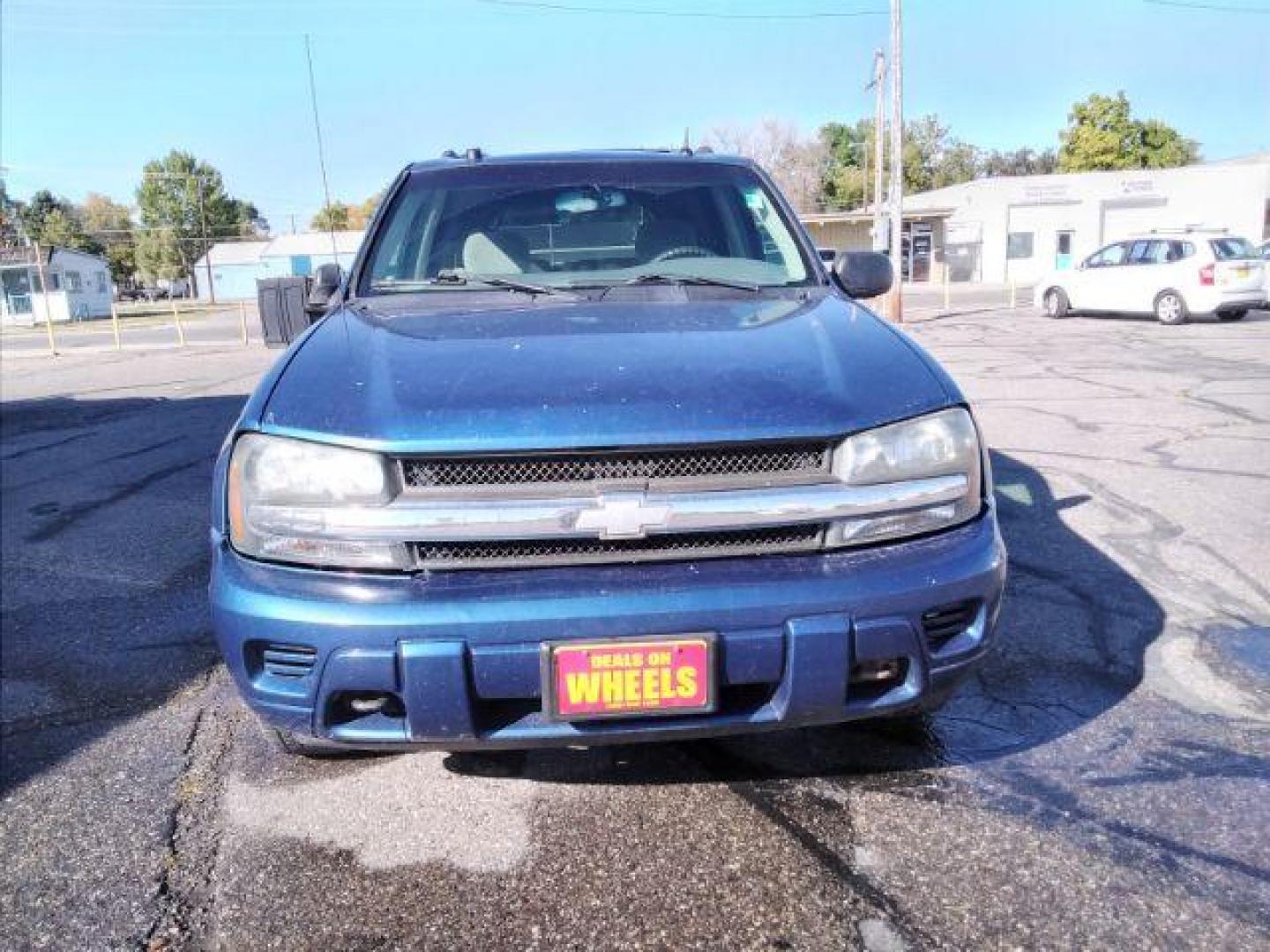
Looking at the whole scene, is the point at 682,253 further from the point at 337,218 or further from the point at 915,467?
the point at 337,218

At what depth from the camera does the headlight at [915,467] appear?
2191 millimetres

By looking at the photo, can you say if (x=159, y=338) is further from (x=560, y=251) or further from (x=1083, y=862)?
(x=1083, y=862)

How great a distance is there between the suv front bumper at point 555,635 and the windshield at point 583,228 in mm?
1439

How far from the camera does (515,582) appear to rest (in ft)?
6.84

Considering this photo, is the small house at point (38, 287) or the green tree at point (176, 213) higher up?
the green tree at point (176, 213)

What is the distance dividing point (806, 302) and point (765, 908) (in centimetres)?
174

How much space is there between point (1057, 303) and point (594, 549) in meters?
20.0

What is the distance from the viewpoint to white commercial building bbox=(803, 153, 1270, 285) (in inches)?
1569

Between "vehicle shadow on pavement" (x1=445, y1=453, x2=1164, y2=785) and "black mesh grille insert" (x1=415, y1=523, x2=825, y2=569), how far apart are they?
790 millimetres

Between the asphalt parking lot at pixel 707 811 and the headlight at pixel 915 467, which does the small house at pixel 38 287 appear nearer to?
the asphalt parking lot at pixel 707 811

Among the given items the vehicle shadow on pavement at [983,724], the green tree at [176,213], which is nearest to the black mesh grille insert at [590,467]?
the vehicle shadow on pavement at [983,724]

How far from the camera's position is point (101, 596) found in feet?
14.8

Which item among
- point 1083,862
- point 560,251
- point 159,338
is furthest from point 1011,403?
point 159,338

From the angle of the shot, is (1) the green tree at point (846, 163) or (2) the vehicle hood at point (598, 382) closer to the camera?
(2) the vehicle hood at point (598, 382)
